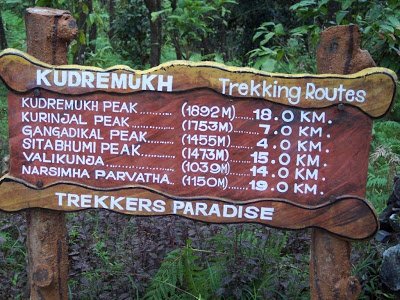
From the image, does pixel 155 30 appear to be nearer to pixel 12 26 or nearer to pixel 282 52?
pixel 282 52

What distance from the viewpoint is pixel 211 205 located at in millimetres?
2508

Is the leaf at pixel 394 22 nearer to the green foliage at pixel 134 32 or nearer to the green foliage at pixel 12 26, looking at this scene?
the green foliage at pixel 134 32

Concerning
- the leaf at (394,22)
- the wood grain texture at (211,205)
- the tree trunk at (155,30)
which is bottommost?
the wood grain texture at (211,205)

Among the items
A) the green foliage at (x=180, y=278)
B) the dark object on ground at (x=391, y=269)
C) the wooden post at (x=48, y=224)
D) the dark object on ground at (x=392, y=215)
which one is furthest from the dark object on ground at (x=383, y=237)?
the wooden post at (x=48, y=224)

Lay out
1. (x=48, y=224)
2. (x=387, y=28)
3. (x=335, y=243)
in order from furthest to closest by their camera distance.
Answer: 1. (x=387, y=28)
2. (x=48, y=224)
3. (x=335, y=243)

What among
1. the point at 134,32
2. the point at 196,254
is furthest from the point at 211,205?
the point at 134,32

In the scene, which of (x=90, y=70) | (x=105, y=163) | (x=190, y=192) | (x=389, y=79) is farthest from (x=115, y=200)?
(x=389, y=79)

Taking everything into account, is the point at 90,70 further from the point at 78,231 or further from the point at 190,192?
the point at 78,231

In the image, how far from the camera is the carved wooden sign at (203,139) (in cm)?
244

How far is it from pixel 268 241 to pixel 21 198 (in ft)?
5.45

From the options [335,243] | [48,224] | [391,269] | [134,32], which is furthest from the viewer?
[134,32]

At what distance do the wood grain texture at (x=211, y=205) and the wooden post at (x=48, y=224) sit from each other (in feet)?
0.36

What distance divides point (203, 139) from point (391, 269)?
149cm

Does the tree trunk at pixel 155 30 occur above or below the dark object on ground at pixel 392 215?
above
